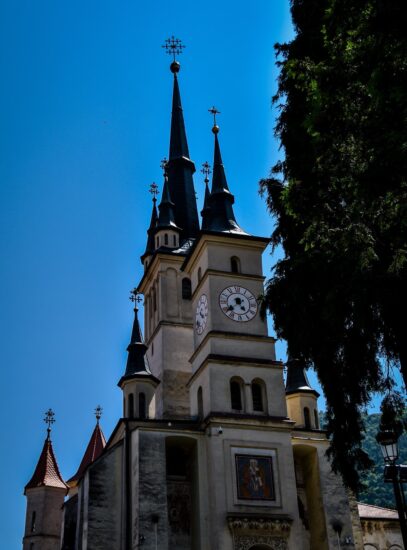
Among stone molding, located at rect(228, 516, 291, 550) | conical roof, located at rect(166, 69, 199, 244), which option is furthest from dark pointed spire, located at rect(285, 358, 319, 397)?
conical roof, located at rect(166, 69, 199, 244)

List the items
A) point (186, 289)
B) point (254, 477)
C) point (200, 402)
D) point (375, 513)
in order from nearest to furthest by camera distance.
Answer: point (254, 477) < point (200, 402) < point (375, 513) < point (186, 289)

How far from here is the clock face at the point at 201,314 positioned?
33.0 meters

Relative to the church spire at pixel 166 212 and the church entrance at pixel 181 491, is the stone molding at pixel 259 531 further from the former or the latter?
the church spire at pixel 166 212

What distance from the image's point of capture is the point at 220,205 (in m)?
36.9

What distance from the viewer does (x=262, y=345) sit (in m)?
32.3

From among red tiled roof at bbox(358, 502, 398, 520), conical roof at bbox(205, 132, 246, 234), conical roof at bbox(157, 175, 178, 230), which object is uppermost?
conical roof at bbox(157, 175, 178, 230)

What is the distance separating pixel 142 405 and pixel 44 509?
49.5 ft

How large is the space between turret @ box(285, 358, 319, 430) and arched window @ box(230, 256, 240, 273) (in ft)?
17.5

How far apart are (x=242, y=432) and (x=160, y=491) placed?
13.5 feet

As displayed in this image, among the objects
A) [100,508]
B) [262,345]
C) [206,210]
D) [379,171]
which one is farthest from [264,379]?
[379,171]

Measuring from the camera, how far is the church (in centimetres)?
2798

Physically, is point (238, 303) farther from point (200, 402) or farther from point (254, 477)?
point (254, 477)

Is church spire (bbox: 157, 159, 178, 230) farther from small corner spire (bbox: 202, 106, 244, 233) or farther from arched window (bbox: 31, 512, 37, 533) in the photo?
arched window (bbox: 31, 512, 37, 533)

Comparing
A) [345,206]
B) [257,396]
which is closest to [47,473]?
[257,396]
